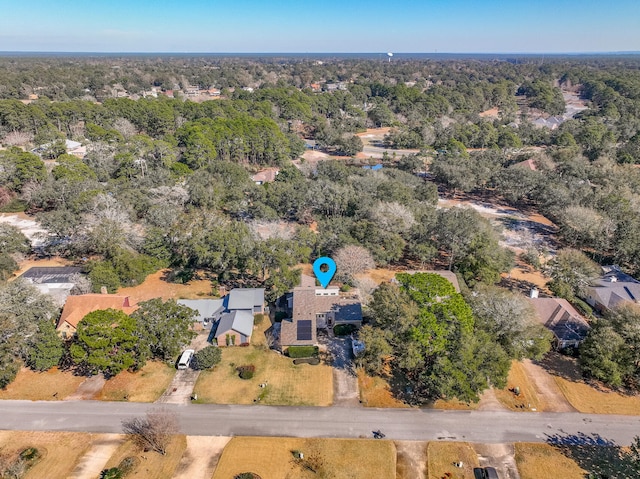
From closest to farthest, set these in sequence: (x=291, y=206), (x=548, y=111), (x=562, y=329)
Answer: (x=562, y=329), (x=291, y=206), (x=548, y=111)

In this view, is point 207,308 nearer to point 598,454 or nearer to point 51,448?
point 51,448

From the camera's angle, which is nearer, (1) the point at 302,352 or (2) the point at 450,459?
(2) the point at 450,459

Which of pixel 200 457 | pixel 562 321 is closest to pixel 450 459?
pixel 200 457

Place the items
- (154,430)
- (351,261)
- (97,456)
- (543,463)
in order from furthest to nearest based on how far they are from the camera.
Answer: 1. (351,261)
2. (97,456)
3. (154,430)
4. (543,463)

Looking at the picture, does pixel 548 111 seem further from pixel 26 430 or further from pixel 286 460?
pixel 26 430

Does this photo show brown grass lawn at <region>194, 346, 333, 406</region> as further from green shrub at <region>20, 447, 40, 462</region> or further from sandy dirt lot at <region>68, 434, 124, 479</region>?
green shrub at <region>20, 447, 40, 462</region>

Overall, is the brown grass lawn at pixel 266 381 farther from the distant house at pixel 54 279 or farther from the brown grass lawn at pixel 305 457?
the distant house at pixel 54 279

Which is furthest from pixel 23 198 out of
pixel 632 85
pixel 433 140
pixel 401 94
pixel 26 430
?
pixel 632 85
